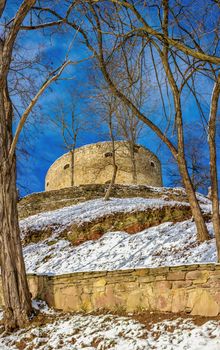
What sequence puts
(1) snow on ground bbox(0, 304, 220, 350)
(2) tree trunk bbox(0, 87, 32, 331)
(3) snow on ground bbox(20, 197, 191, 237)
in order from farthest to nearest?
(3) snow on ground bbox(20, 197, 191, 237), (2) tree trunk bbox(0, 87, 32, 331), (1) snow on ground bbox(0, 304, 220, 350)

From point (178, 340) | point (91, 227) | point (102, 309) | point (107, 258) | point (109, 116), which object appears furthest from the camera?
point (109, 116)

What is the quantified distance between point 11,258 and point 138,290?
2084 millimetres

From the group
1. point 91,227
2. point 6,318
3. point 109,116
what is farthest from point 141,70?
point 109,116

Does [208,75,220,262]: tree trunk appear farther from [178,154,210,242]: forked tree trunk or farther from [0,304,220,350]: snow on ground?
[0,304,220,350]: snow on ground

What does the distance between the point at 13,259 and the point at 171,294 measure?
257cm

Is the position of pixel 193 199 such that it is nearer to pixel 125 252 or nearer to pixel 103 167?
pixel 125 252

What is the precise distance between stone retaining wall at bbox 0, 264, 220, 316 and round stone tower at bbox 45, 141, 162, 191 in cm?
2119

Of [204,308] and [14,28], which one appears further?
[14,28]

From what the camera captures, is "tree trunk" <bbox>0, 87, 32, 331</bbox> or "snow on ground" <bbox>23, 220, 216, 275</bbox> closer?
"tree trunk" <bbox>0, 87, 32, 331</bbox>

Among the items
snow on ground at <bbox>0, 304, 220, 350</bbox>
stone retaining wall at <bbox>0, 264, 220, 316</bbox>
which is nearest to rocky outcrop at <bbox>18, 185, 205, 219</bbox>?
stone retaining wall at <bbox>0, 264, 220, 316</bbox>

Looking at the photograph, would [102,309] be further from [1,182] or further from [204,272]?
[1,182]

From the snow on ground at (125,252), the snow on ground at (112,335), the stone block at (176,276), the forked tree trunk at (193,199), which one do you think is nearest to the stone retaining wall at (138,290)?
the stone block at (176,276)

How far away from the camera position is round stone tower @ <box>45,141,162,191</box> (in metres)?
28.5

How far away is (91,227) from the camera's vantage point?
472 inches
